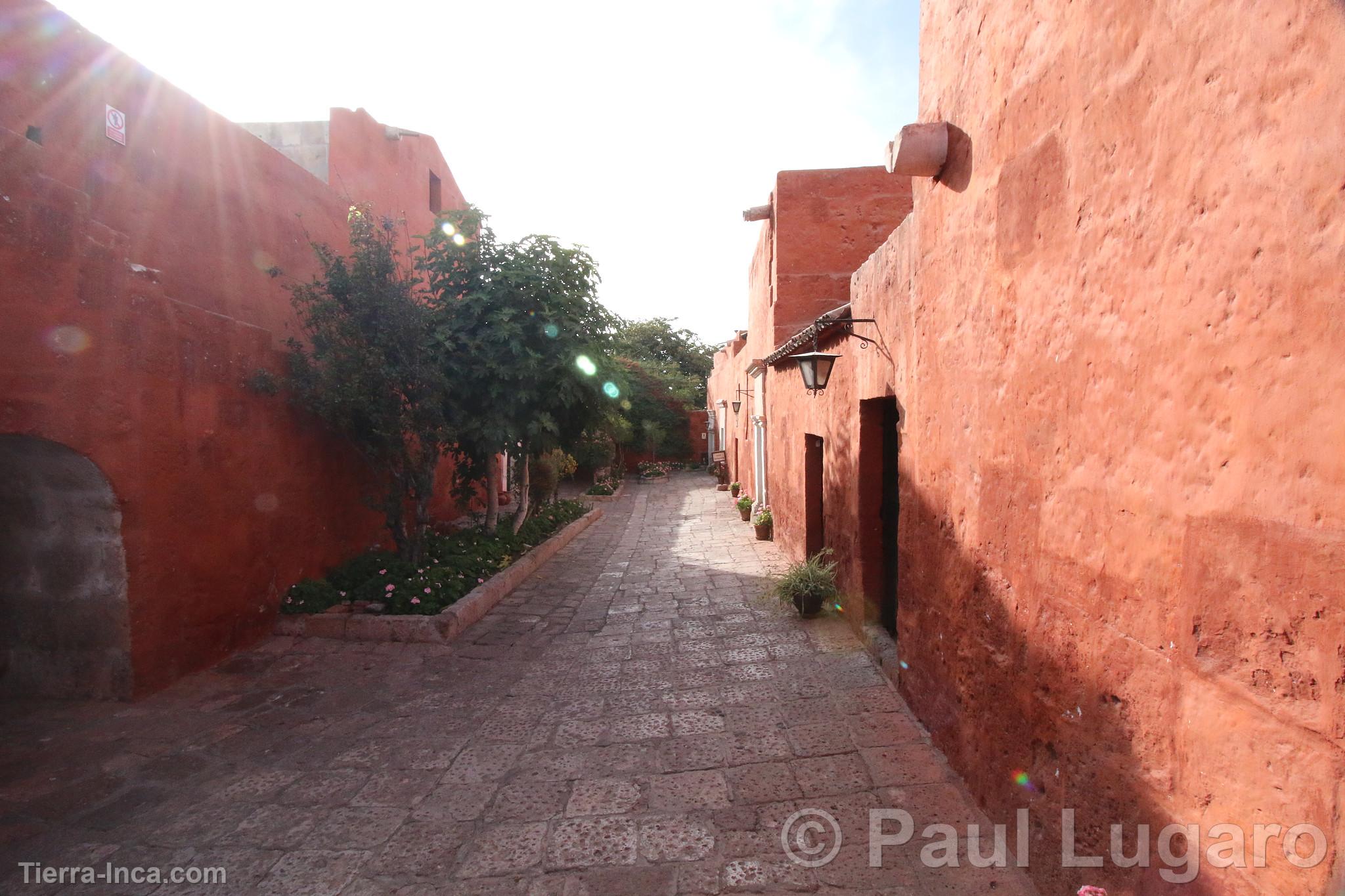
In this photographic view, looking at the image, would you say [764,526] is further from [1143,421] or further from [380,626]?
[1143,421]

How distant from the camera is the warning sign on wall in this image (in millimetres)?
4999

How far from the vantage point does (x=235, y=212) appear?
6.21 metres

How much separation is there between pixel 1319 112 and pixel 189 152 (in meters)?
7.17

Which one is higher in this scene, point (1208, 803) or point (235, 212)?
point (235, 212)

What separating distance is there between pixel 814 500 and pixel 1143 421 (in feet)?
19.9

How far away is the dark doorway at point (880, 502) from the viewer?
5574mm

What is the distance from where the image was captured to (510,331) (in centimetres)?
794

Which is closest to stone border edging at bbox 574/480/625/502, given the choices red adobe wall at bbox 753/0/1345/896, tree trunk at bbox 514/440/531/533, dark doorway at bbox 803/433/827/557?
tree trunk at bbox 514/440/531/533

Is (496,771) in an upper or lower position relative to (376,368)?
lower

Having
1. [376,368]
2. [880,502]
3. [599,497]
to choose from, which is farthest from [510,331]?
[599,497]

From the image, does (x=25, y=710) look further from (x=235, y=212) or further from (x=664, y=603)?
(x=664, y=603)

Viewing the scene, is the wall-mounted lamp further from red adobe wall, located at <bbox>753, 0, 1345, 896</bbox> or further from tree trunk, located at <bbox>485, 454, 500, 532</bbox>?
tree trunk, located at <bbox>485, 454, 500, 532</bbox>

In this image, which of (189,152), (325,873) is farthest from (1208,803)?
(189,152)

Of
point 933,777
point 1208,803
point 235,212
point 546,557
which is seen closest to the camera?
point 1208,803
